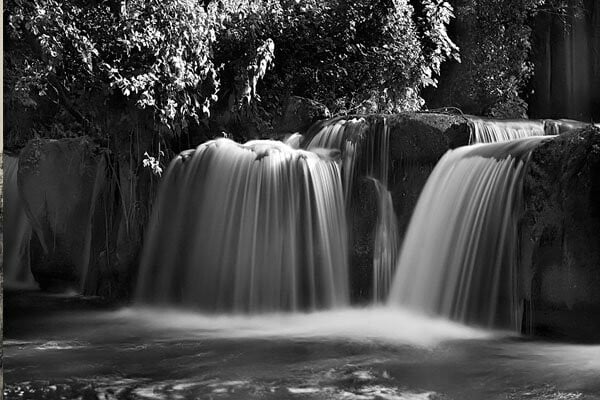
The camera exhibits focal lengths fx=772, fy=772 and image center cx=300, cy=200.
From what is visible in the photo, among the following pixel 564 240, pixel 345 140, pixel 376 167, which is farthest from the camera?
pixel 345 140

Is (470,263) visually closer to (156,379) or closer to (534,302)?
(534,302)

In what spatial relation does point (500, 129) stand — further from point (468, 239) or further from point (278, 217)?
point (278, 217)

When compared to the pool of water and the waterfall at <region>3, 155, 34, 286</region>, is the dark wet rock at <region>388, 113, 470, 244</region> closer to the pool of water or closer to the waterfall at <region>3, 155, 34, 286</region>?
the pool of water

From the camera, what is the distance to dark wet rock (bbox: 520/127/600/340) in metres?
6.62

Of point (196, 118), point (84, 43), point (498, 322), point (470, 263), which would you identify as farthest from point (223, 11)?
point (498, 322)

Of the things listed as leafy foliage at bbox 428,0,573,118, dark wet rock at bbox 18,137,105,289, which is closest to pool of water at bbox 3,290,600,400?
dark wet rock at bbox 18,137,105,289

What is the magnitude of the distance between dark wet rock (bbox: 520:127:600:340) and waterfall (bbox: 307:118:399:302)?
1896mm

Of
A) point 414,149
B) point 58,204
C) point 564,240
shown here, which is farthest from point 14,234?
point 564,240

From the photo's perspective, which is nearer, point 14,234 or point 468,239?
point 468,239

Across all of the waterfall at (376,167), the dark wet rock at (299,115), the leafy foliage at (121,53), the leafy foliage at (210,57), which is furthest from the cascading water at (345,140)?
the leafy foliage at (121,53)

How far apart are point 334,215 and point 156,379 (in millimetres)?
3793

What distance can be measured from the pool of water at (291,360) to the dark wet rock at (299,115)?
322cm

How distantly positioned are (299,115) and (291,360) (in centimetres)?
519

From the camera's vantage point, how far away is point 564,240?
6797mm
